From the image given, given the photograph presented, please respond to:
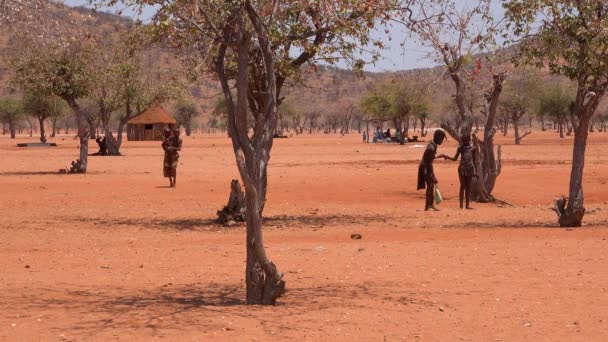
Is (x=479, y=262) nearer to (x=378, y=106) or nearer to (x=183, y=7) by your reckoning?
(x=183, y=7)

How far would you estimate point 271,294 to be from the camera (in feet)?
28.0

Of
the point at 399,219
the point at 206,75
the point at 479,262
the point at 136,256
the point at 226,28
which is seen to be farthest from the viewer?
the point at 399,219

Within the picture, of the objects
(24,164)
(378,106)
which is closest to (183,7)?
(24,164)

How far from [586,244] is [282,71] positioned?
5.46 m

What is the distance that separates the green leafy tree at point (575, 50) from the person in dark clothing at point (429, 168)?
8.64ft

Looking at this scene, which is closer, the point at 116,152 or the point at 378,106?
the point at 116,152

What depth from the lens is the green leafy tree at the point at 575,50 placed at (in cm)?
1449

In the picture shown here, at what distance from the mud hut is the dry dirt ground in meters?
57.4

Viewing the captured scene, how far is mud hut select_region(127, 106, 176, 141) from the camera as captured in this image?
8062cm

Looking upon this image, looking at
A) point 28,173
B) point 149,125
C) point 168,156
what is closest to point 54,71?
point 28,173

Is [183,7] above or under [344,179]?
above

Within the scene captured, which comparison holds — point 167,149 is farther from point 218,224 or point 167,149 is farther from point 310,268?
point 310,268

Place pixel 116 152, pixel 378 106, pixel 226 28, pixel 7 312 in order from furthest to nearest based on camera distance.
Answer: pixel 378 106 → pixel 116 152 → pixel 226 28 → pixel 7 312

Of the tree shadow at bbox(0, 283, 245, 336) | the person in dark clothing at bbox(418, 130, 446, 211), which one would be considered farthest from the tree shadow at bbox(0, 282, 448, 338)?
the person in dark clothing at bbox(418, 130, 446, 211)
